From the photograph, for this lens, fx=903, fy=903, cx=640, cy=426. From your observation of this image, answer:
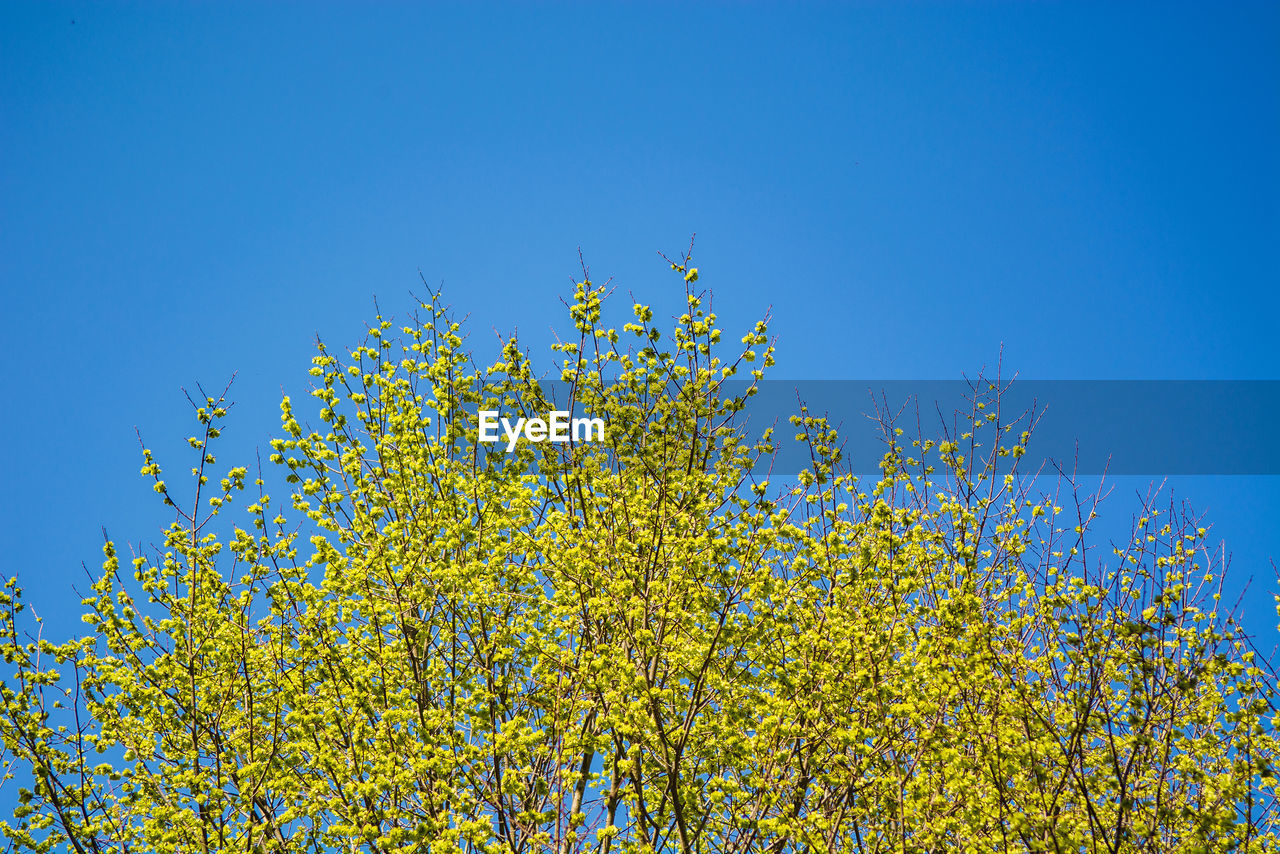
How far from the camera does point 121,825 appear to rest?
9148 mm

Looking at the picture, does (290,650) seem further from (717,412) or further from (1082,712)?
(1082,712)

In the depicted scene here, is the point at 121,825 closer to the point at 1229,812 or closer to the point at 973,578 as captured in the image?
the point at 973,578

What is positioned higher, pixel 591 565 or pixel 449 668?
pixel 591 565

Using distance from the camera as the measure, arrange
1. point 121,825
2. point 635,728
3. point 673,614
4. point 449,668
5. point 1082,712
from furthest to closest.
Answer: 1. point 449,668
2. point 121,825
3. point 673,614
4. point 635,728
5. point 1082,712

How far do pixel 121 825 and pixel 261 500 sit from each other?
3.50 metres

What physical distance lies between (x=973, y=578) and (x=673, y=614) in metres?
3.32

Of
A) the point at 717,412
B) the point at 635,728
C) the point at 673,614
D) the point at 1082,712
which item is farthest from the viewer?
the point at 717,412

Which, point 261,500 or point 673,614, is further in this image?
point 261,500

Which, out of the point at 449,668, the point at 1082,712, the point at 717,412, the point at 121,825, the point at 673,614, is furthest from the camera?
the point at 717,412

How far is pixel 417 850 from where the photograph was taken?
7996mm

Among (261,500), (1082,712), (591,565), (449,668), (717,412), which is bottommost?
(1082,712)

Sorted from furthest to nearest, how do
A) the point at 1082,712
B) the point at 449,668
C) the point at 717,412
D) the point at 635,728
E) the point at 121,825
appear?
the point at 717,412, the point at 449,668, the point at 121,825, the point at 635,728, the point at 1082,712

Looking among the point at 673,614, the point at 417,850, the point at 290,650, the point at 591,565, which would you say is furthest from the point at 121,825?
the point at 673,614

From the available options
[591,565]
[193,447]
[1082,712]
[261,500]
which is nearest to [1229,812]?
[1082,712]
